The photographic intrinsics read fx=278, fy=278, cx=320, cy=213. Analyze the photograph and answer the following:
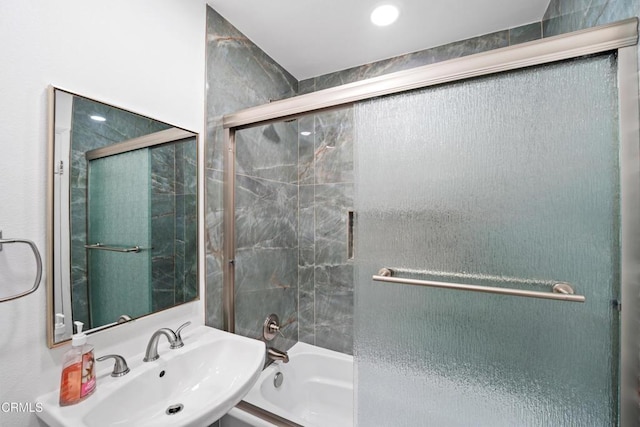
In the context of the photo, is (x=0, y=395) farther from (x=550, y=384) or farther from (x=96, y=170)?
(x=550, y=384)

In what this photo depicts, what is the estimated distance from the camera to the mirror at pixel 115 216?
0.87 metres

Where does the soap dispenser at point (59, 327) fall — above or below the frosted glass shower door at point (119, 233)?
below

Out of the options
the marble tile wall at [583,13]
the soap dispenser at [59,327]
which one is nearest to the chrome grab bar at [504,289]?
the marble tile wall at [583,13]

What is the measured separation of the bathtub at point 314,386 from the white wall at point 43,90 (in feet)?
3.13

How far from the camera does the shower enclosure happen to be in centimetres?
81

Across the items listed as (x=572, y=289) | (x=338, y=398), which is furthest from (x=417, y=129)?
(x=338, y=398)

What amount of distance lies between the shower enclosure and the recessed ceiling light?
659 mm

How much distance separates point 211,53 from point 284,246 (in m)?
1.25

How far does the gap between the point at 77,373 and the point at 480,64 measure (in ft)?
5.22

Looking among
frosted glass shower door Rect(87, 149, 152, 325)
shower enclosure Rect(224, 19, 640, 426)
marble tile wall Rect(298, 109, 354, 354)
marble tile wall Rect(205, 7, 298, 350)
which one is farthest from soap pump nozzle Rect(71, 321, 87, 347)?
marble tile wall Rect(298, 109, 354, 354)

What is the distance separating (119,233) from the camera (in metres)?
1.04

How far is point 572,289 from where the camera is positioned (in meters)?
0.84

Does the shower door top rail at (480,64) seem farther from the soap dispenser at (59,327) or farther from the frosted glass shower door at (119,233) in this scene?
the soap dispenser at (59,327)

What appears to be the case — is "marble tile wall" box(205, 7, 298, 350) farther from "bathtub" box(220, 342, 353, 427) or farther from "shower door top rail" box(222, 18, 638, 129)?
"shower door top rail" box(222, 18, 638, 129)
